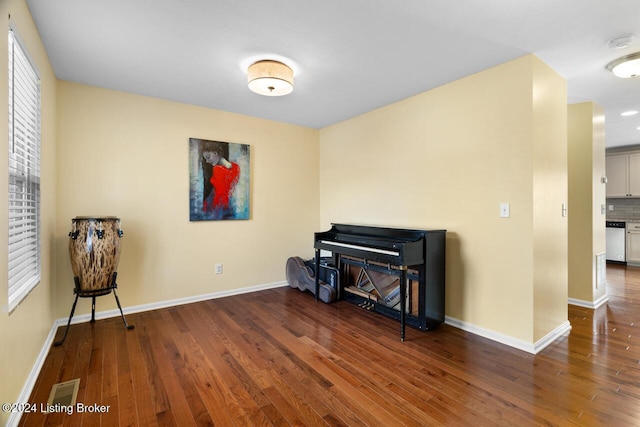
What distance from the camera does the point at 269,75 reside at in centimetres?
248

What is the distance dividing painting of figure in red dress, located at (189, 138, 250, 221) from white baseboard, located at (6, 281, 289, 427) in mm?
954

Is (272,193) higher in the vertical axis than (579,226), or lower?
higher

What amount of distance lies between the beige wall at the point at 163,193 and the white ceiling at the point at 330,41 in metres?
0.34

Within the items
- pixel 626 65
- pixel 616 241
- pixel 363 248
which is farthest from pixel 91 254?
pixel 616 241

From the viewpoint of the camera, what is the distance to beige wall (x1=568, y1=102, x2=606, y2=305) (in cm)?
349

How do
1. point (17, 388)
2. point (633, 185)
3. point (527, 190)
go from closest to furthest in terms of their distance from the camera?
point (17, 388)
point (527, 190)
point (633, 185)

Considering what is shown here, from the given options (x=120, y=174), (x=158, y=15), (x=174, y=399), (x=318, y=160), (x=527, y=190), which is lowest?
(x=174, y=399)

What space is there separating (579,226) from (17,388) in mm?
5129

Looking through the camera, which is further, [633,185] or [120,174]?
[633,185]

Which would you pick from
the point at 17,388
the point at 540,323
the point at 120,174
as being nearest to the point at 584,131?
the point at 540,323

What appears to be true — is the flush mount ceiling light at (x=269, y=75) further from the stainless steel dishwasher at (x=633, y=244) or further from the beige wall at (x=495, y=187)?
the stainless steel dishwasher at (x=633, y=244)

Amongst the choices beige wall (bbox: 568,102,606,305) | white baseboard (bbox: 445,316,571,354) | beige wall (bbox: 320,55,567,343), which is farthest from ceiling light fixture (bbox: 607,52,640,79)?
white baseboard (bbox: 445,316,571,354)

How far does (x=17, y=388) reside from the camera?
1.71 meters

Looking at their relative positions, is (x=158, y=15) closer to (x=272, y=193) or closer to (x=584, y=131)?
(x=272, y=193)
